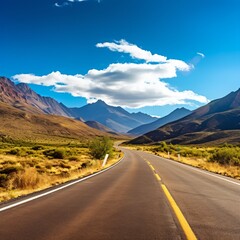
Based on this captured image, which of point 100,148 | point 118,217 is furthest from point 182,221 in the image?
point 100,148

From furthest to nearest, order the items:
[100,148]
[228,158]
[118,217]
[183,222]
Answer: [100,148] → [228,158] → [118,217] → [183,222]

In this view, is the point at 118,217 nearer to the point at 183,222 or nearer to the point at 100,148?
the point at 183,222

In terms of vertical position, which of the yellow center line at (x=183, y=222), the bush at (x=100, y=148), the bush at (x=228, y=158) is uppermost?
the bush at (x=100, y=148)

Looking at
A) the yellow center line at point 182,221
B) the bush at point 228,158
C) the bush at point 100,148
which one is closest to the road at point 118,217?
the yellow center line at point 182,221

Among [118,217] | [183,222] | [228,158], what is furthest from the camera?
[228,158]

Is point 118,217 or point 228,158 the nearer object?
point 118,217

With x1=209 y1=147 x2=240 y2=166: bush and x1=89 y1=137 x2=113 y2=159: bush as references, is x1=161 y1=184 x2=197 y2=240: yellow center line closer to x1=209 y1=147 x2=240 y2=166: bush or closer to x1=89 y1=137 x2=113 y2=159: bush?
x1=209 y1=147 x2=240 y2=166: bush

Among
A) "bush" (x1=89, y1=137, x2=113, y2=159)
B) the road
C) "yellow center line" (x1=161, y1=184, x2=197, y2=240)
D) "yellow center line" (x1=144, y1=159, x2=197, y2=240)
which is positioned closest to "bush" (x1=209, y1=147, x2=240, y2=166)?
"bush" (x1=89, y1=137, x2=113, y2=159)

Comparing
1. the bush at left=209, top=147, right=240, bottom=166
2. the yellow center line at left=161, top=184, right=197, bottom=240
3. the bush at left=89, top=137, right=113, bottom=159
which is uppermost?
the bush at left=89, top=137, right=113, bottom=159

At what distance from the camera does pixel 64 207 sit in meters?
8.62

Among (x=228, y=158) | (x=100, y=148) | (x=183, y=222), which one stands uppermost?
(x=100, y=148)

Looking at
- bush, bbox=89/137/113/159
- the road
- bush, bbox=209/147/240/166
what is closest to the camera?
the road

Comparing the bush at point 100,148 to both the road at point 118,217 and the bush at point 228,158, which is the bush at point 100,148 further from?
the road at point 118,217

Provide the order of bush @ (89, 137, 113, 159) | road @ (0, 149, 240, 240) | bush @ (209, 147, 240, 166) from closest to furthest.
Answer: road @ (0, 149, 240, 240) → bush @ (209, 147, 240, 166) → bush @ (89, 137, 113, 159)
